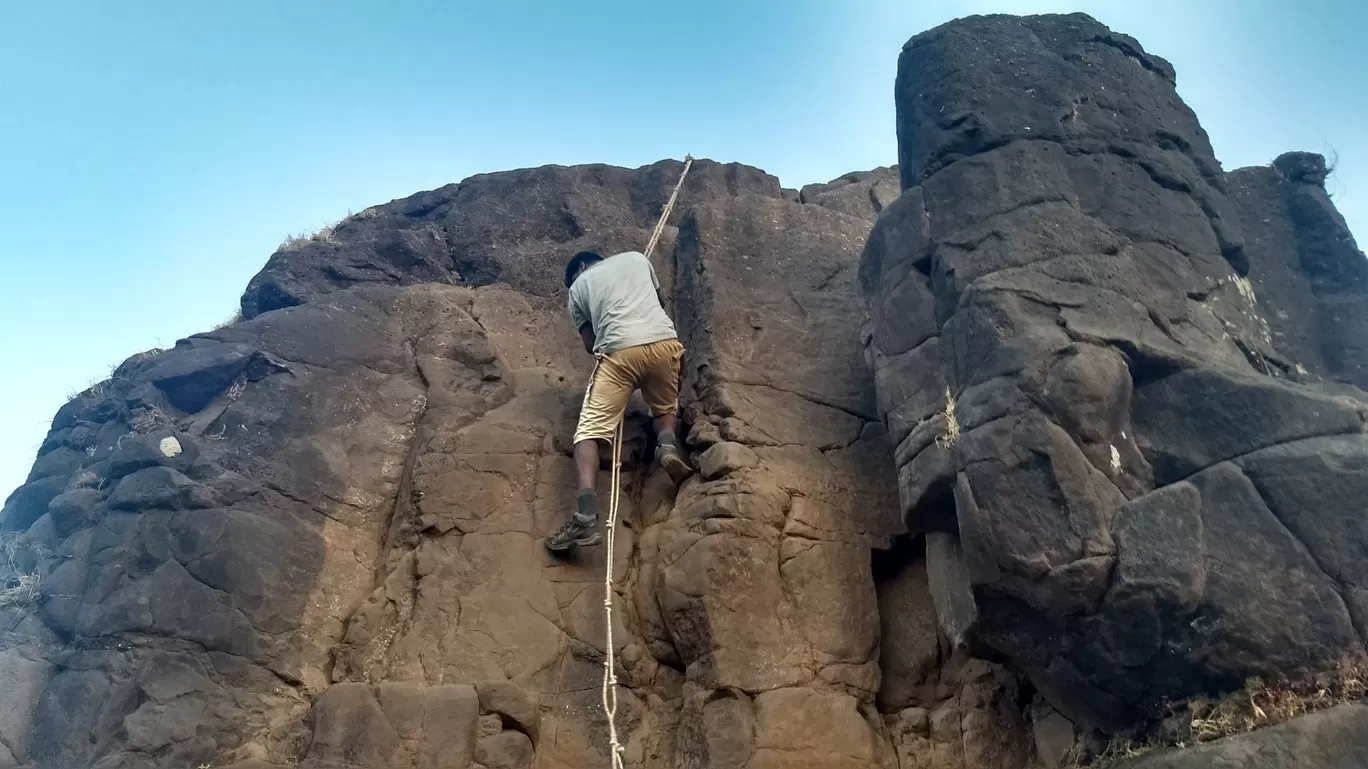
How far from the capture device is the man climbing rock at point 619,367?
6465mm

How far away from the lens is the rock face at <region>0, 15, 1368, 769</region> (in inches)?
179

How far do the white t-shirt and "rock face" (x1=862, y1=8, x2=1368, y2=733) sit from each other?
4.96 feet

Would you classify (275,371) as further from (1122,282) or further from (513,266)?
(1122,282)

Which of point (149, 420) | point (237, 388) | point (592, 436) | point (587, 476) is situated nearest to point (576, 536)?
point (587, 476)

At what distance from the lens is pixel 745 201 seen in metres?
8.27

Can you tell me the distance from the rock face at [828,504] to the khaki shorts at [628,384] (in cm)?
24

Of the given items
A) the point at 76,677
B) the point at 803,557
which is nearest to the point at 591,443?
the point at 803,557

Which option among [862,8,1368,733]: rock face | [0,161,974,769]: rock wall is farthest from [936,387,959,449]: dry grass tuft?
[0,161,974,769]: rock wall

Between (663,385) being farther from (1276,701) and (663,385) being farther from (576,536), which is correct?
(1276,701)

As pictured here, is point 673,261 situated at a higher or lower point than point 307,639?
higher

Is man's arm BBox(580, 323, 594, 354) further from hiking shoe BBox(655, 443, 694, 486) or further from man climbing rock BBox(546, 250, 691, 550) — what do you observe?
hiking shoe BBox(655, 443, 694, 486)

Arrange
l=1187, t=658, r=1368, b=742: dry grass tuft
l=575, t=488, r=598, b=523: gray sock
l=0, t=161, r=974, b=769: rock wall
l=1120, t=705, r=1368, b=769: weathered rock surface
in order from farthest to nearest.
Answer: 1. l=575, t=488, r=598, b=523: gray sock
2. l=0, t=161, r=974, b=769: rock wall
3. l=1187, t=658, r=1368, b=742: dry grass tuft
4. l=1120, t=705, r=1368, b=769: weathered rock surface

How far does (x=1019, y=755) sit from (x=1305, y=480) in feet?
6.60

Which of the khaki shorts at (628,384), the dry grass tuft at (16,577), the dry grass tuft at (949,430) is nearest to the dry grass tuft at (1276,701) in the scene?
the dry grass tuft at (949,430)
